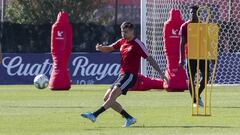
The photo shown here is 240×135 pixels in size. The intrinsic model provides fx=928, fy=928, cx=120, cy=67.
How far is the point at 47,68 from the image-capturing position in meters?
33.7

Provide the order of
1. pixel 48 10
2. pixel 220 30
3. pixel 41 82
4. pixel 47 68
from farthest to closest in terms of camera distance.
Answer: pixel 48 10 → pixel 47 68 → pixel 220 30 → pixel 41 82

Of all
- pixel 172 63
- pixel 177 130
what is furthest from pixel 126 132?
pixel 172 63

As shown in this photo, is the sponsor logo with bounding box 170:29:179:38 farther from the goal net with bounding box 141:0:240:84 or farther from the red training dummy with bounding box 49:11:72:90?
the red training dummy with bounding box 49:11:72:90

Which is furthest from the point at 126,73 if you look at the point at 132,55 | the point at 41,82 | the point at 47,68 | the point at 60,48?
the point at 47,68

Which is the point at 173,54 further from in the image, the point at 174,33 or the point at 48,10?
the point at 48,10

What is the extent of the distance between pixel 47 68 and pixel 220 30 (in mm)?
6457

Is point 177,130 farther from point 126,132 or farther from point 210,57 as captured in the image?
point 210,57

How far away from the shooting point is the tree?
44781 mm

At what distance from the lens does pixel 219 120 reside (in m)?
17.2

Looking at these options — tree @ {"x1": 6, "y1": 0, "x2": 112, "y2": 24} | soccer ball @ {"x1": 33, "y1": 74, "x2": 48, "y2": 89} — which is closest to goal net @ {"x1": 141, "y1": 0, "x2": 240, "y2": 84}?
soccer ball @ {"x1": 33, "y1": 74, "x2": 48, "y2": 89}

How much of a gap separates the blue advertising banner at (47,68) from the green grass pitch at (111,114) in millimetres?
6046

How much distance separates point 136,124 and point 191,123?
0.99 meters

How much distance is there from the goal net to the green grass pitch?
10.3ft

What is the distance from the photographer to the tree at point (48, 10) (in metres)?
44.8
